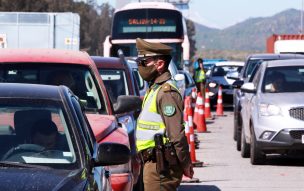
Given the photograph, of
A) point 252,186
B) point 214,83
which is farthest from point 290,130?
point 214,83

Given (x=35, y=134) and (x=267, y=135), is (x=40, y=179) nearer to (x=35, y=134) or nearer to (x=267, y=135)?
(x=35, y=134)

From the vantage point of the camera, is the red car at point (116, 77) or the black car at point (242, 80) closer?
the red car at point (116, 77)

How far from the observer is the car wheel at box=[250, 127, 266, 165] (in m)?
15.3

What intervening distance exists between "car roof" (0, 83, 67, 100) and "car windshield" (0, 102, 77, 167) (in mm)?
71

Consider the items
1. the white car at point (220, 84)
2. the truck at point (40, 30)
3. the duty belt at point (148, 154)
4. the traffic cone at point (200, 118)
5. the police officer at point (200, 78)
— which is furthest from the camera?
the truck at point (40, 30)

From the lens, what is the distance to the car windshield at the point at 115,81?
1297 cm

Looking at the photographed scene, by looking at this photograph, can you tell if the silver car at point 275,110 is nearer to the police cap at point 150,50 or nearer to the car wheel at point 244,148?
the car wheel at point 244,148

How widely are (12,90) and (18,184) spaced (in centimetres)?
141

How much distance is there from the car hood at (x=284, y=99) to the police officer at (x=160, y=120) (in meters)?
7.68

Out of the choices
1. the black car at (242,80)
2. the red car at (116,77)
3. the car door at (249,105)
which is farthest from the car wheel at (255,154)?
the red car at (116,77)

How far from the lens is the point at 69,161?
252 inches

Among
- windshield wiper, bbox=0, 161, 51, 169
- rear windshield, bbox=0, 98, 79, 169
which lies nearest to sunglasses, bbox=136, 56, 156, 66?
rear windshield, bbox=0, 98, 79, 169

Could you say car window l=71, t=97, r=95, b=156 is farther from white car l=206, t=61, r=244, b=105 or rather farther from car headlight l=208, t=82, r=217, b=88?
white car l=206, t=61, r=244, b=105

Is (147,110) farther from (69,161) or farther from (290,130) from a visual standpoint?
(290,130)
